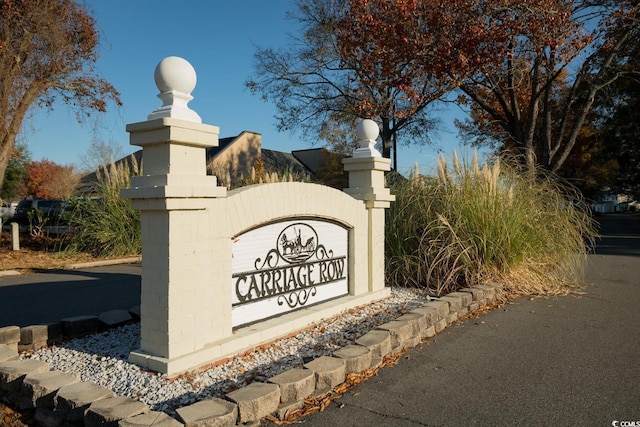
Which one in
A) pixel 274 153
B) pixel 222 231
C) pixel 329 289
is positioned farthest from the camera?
pixel 274 153

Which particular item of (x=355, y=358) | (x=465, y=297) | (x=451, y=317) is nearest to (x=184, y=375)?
(x=355, y=358)

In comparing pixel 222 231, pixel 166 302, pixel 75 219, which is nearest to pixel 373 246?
pixel 222 231

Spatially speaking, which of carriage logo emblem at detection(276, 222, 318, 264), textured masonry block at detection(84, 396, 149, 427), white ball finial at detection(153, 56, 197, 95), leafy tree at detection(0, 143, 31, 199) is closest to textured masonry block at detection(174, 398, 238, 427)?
textured masonry block at detection(84, 396, 149, 427)

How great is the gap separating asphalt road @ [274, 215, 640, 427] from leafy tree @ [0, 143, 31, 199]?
47.8 meters

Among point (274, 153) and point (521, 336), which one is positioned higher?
point (274, 153)

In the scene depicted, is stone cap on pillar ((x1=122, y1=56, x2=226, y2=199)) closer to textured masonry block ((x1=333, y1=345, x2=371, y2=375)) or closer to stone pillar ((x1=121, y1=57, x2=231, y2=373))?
stone pillar ((x1=121, y1=57, x2=231, y2=373))

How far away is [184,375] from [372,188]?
143 inches

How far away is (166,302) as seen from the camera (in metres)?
3.59

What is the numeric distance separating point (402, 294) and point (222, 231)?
3505 millimetres

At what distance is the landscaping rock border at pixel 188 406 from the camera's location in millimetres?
2695

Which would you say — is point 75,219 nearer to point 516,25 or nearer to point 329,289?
point 329,289

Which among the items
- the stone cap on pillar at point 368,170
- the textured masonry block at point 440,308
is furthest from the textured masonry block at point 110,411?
the stone cap on pillar at point 368,170

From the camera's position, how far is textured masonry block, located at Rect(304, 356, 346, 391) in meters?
3.36

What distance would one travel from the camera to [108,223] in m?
12.0
